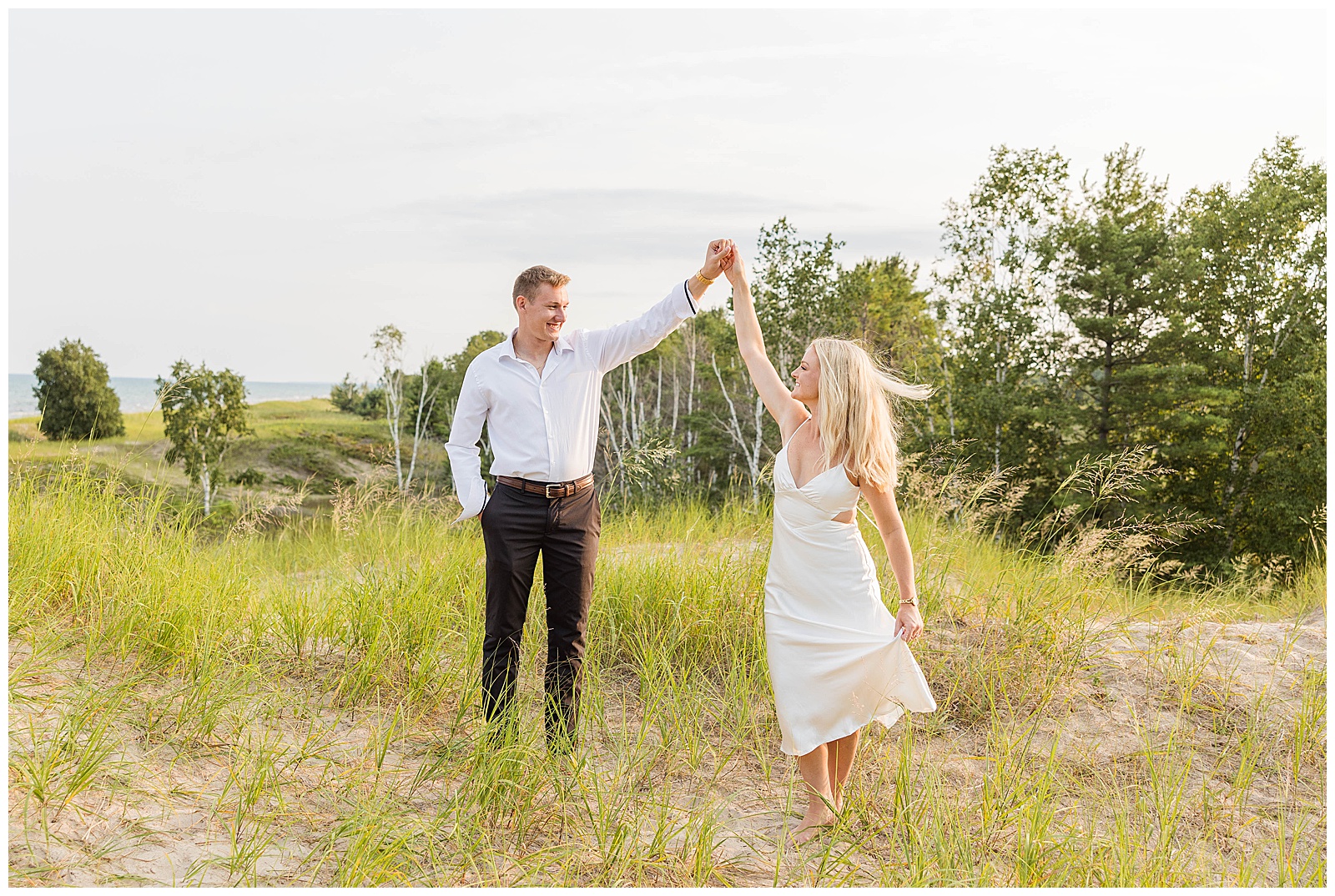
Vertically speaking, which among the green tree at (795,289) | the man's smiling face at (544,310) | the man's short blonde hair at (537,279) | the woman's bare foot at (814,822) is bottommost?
the woman's bare foot at (814,822)

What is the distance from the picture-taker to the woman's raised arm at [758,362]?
3326 mm

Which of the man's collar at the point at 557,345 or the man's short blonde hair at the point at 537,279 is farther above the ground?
the man's short blonde hair at the point at 537,279

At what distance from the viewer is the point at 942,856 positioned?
2.87m

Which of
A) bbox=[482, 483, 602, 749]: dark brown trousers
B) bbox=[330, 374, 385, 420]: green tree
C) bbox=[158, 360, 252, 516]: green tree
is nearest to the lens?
bbox=[482, 483, 602, 749]: dark brown trousers

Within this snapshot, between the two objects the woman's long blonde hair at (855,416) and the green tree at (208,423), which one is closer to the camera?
the woman's long blonde hair at (855,416)

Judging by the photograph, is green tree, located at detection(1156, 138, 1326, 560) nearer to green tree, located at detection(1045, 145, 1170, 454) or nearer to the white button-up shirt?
green tree, located at detection(1045, 145, 1170, 454)

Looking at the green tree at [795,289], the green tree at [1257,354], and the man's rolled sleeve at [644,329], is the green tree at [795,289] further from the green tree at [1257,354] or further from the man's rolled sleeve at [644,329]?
the man's rolled sleeve at [644,329]

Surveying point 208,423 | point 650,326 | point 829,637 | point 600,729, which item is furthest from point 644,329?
point 208,423

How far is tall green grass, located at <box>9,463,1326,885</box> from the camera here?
3.06 meters

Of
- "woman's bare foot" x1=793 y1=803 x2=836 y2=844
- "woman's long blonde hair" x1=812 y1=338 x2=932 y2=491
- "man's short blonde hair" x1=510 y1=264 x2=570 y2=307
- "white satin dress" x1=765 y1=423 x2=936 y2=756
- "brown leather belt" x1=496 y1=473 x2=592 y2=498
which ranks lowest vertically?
"woman's bare foot" x1=793 y1=803 x2=836 y2=844

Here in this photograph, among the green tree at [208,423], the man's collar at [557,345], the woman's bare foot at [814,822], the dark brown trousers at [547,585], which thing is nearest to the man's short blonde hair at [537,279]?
the man's collar at [557,345]

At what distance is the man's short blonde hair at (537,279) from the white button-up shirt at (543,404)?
0.83ft

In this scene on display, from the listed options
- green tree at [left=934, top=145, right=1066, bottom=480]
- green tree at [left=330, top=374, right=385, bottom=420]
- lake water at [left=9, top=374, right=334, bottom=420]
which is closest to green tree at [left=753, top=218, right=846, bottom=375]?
green tree at [left=934, top=145, right=1066, bottom=480]

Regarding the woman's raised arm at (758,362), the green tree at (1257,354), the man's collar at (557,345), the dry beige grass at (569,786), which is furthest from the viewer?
the green tree at (1257,354)
